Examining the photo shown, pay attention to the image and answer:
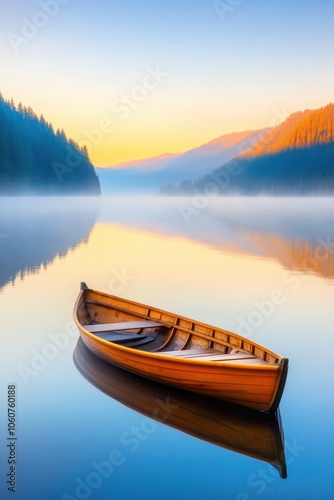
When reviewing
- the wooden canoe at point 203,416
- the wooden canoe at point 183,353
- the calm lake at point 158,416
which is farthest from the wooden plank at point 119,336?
the wooden canoe at point 203,416

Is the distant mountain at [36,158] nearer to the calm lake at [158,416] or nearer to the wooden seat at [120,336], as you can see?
the calm lake at [158,416]

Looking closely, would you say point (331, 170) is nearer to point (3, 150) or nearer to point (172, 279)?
point (3, 150)

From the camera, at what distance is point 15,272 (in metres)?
21.0

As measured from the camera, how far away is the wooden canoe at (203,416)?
6996 millimetres

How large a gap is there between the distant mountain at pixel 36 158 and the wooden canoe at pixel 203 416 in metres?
99.0

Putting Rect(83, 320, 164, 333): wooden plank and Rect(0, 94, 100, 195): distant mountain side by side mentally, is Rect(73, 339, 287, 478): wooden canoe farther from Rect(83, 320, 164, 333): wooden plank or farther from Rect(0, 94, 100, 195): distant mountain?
Rect(0, 94, 100, 195): distant mountain

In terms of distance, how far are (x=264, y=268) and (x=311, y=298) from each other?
6.78 metres

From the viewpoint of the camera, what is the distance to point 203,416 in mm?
7754

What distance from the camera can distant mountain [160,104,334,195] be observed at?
172m

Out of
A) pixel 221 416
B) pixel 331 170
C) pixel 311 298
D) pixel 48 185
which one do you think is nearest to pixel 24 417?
pixel 221 416

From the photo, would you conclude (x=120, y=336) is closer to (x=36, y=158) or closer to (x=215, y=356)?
(x=215, y=356)

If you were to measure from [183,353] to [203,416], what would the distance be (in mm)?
1189

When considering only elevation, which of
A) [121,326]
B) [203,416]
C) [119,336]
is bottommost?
[203,416]

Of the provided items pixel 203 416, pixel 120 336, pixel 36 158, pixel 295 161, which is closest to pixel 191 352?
pixel 203 416
